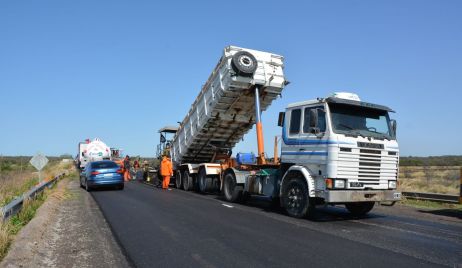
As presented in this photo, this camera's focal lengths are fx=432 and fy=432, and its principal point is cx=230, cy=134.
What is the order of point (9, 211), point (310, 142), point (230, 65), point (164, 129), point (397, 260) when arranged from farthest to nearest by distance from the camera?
point (164, 129) < point (230, 65) < point (310, 142) < point (9, 211) < point (397, 260)

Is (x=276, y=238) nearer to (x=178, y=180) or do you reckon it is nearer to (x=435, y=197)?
(x=435, y=197)

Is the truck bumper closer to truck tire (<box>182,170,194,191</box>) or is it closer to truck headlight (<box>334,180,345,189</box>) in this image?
truck headlight (<box>334,180,345,189</box>)

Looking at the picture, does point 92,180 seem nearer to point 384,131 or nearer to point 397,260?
point 384,131

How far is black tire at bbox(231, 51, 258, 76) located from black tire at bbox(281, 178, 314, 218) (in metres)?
4.36

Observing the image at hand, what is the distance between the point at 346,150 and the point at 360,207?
7.98 ft

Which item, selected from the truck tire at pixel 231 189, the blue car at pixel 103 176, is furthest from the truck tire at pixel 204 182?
the blue car at pixel 103 176

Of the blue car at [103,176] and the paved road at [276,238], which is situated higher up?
the blue car at [103,176]

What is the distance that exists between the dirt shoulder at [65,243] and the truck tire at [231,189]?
4.32m

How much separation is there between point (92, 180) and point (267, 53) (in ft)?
29.3

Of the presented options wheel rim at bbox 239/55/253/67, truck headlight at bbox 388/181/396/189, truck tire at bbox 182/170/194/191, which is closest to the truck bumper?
truck headlight at bbox 388/181/396/189

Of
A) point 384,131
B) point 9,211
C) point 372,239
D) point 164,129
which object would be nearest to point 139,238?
point 9,211

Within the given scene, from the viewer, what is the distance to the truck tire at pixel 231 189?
13383 millimetres

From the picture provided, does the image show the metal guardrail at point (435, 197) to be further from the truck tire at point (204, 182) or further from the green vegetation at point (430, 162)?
the green vegetation at point (430, 162)

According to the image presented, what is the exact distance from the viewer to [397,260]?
241 inches
